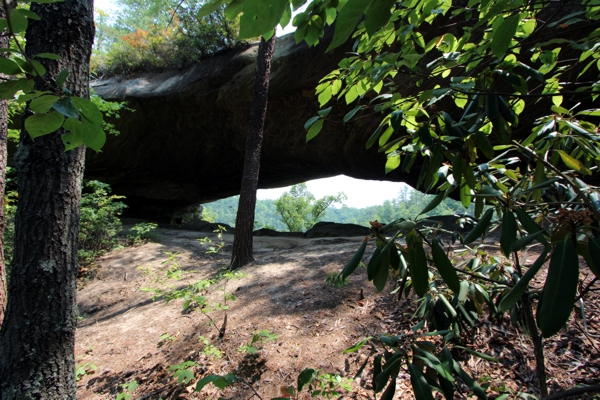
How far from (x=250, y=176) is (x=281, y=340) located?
10.6 feet

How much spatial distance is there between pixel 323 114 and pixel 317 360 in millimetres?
1954

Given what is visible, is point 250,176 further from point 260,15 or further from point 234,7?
point 260,15

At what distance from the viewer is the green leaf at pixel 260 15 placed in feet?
1.62

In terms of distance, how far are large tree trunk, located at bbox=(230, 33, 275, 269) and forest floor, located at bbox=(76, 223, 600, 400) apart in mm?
635

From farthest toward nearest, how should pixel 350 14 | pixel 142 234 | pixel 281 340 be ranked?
pixel 142 234, pixel 281 340, pixel 350 14

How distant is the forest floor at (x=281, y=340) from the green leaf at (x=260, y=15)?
65.7 inches

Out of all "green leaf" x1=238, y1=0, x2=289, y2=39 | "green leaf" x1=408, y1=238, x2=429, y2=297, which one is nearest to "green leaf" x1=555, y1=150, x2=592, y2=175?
"green leaf" x1=408, y1=238, x2=429, y2=297

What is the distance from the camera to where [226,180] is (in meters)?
13.3

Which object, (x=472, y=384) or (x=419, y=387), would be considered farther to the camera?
(x=472, y=384)

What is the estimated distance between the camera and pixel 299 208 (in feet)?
64.4

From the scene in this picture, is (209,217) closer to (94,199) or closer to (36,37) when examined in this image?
(94,199)

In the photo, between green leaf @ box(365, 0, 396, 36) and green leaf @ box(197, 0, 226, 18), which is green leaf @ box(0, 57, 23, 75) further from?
green leaf @ box(365, 0, 396, 36)

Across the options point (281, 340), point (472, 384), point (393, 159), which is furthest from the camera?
point (281, 340)

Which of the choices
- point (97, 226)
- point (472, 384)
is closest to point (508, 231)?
point (472, 384)
